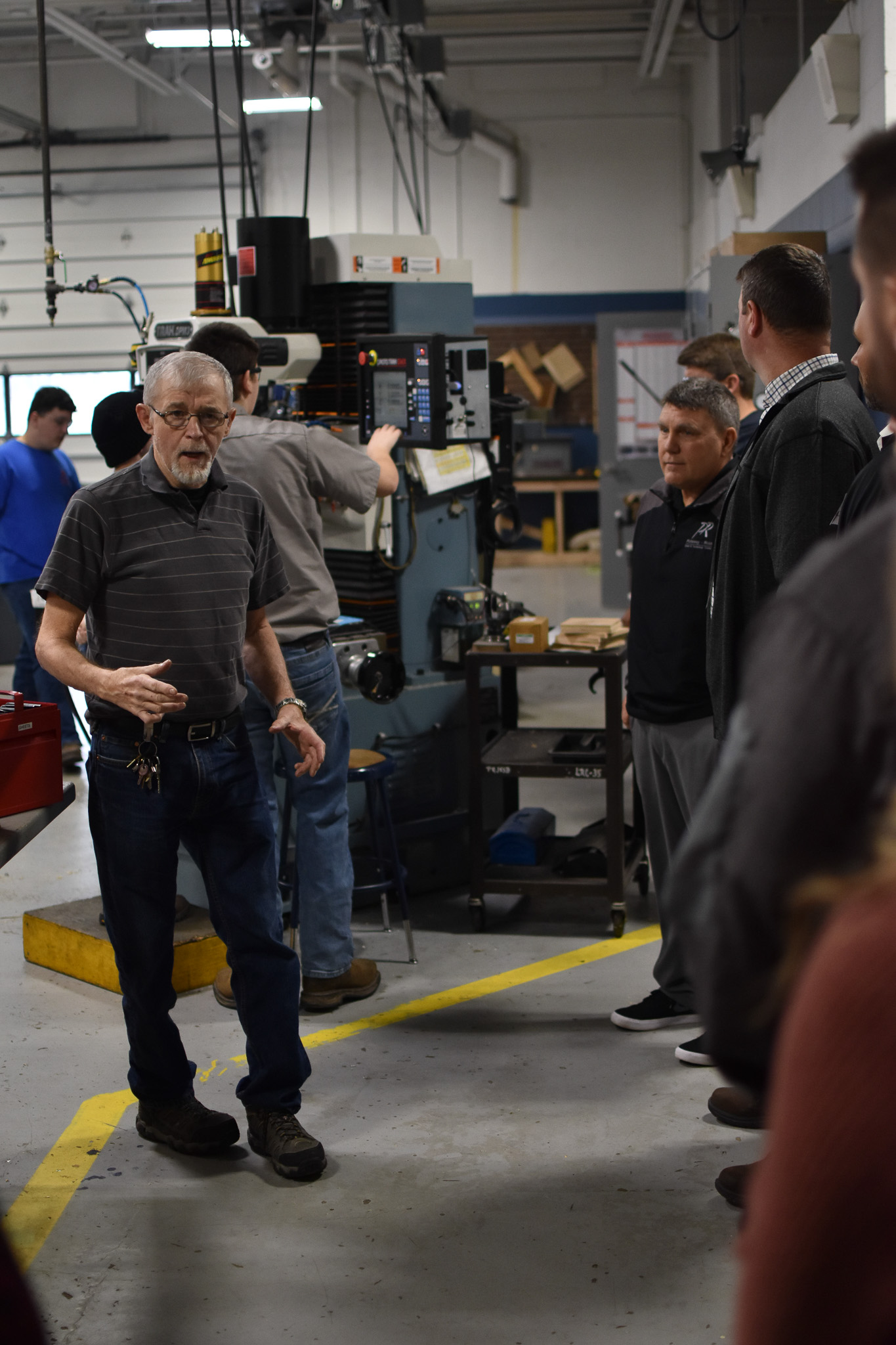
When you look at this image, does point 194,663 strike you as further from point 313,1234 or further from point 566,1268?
point 566,1268

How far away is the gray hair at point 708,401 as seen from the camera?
297 centimetres

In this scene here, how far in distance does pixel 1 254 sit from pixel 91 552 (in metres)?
10.8

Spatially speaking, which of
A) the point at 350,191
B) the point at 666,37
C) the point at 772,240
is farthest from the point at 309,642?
the point at 350,191

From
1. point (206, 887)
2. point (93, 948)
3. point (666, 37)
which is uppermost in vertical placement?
point (666, 37)

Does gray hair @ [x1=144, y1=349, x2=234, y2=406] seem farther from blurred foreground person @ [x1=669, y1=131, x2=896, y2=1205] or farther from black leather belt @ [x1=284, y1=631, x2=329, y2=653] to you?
blurred foreground person @ [x1=669, y1=131, x2=896, y2=1205]

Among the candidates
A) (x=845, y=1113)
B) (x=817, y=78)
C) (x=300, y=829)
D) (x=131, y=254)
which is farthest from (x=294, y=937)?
(x=131, y=254)

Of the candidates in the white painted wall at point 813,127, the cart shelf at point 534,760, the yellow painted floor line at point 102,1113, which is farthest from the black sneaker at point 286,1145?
the white painted wall at point 813,127

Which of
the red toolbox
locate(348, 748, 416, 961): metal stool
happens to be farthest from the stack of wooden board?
the red toolbox

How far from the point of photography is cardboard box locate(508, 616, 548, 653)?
148 inches

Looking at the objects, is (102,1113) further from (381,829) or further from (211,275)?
(211,275)

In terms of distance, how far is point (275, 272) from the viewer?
3980 mm

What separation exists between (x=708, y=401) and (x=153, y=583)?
4.50 ft

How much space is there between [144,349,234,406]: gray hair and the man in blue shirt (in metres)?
3.40

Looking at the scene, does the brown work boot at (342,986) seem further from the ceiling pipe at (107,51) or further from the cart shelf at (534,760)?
the ceiling pipe at (107,51)
